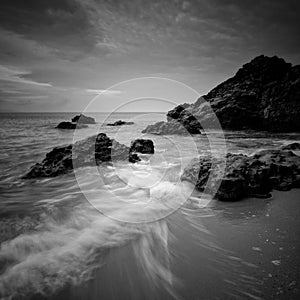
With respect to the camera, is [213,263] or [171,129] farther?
[171,129]

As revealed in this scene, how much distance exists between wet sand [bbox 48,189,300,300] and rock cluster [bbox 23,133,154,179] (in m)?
4.59

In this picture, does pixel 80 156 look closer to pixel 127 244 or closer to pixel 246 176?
pixel 127 244

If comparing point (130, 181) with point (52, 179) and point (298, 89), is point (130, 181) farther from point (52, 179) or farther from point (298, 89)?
point (298, 89)

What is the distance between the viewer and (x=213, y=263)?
2.40 meters

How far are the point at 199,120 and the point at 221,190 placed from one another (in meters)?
18.6

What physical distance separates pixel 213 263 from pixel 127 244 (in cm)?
126

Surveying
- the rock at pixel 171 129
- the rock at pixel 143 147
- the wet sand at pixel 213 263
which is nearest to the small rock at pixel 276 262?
the wet sand at pixel 213 263

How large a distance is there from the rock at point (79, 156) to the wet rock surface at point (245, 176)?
3.69 meters

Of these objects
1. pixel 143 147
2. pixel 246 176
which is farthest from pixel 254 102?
pixel 246 176

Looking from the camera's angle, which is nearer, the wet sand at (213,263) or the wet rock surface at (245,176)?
the wet sand at (213,263)

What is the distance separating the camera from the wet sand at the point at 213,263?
203 cm

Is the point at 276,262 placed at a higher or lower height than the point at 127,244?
higher

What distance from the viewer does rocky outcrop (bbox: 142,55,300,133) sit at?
17.8 meters

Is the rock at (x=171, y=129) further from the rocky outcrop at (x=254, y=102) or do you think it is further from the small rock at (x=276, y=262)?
the small rock at (x=276, y=262)
